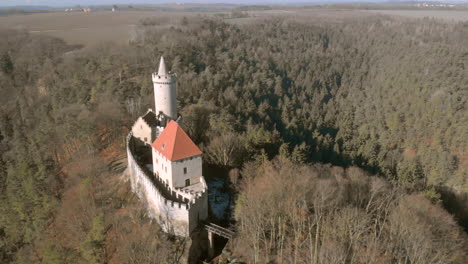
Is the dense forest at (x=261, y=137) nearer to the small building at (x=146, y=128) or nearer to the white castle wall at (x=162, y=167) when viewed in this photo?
the white castle wall at (x=162, y=167)

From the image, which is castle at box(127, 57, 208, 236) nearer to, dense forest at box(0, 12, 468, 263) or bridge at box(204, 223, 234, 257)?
bridge at box(204, 223, 234, 257)

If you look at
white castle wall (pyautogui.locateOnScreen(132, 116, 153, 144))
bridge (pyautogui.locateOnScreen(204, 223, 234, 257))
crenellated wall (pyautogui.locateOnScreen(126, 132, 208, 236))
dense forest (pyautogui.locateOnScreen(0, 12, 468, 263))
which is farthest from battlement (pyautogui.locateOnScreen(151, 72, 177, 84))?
bridge (pyautogui.locateOnScreen(204, 223, 234, 257))

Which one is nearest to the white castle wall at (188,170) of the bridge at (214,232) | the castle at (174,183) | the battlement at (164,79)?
the castle at (174,183)

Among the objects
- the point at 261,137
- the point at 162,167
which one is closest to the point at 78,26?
the point at 261,137

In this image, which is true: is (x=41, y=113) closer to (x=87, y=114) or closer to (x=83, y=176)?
(x=87, y=114)

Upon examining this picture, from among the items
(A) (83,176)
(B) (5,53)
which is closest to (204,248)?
(A) (83,176)
